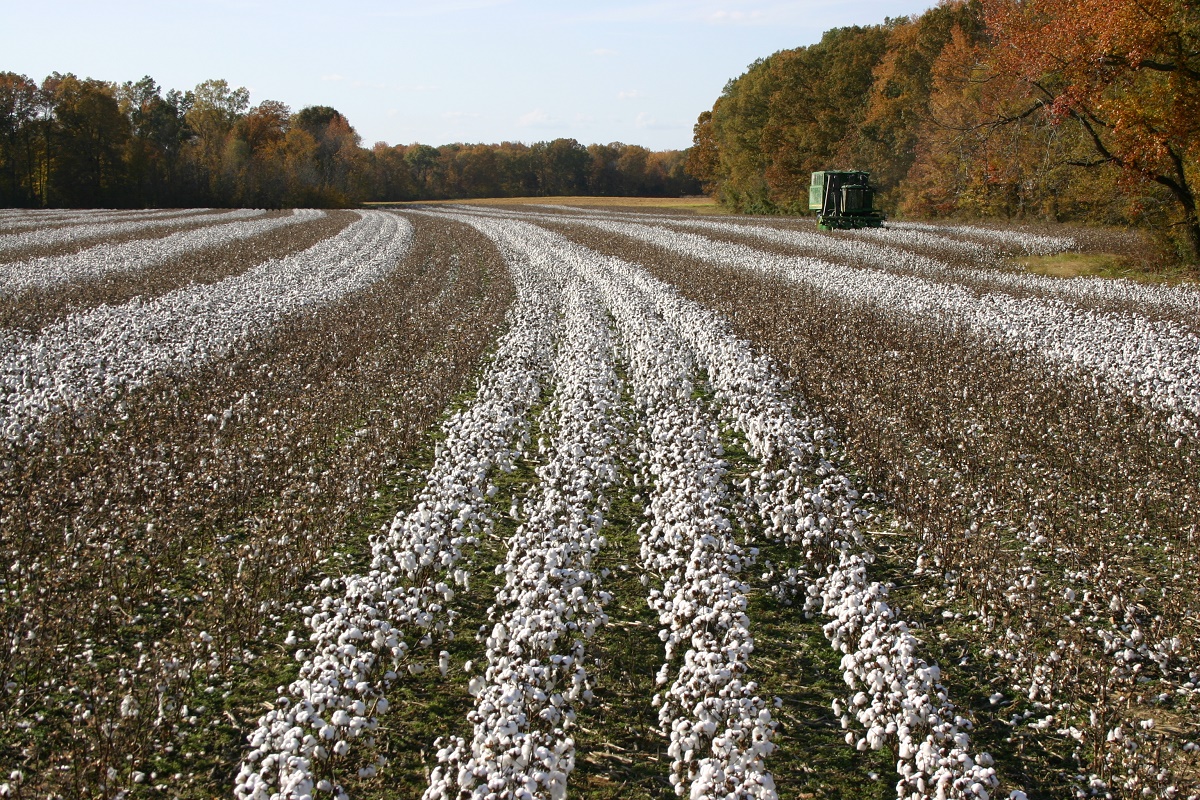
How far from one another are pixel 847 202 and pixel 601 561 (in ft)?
138

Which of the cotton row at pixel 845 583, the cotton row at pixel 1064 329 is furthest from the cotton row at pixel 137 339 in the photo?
the cotton row at pixel 1064 329

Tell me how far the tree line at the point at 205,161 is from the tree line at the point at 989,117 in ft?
138

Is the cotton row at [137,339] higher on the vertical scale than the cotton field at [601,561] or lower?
higher

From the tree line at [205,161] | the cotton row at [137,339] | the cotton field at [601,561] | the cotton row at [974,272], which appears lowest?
the cotton field at [601,561]

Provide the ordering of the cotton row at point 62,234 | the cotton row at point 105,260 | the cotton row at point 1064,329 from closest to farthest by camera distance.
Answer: the cotton row at point 1064,329 → the cotton row at point 105,260 → the cotton row at point 62,234

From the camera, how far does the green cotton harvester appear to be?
46.5 m

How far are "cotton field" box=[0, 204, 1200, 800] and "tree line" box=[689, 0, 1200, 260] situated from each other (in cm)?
923

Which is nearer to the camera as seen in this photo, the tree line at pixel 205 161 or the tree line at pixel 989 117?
the tree line at pixel 989 117

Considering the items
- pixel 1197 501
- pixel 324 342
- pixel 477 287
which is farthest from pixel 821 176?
pixel 1197 501

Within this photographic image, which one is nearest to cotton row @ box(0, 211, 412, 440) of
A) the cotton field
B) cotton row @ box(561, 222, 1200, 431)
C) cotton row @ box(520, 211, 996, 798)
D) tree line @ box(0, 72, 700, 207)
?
the cotton field

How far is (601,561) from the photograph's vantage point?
845 cm

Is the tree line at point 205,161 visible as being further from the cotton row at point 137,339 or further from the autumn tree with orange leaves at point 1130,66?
the autumn tree with orange leaves at point 1130,66

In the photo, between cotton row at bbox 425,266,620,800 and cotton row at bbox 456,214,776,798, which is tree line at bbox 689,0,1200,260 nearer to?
cotton row at bbox 456,214,776,798

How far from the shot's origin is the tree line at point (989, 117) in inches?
925
